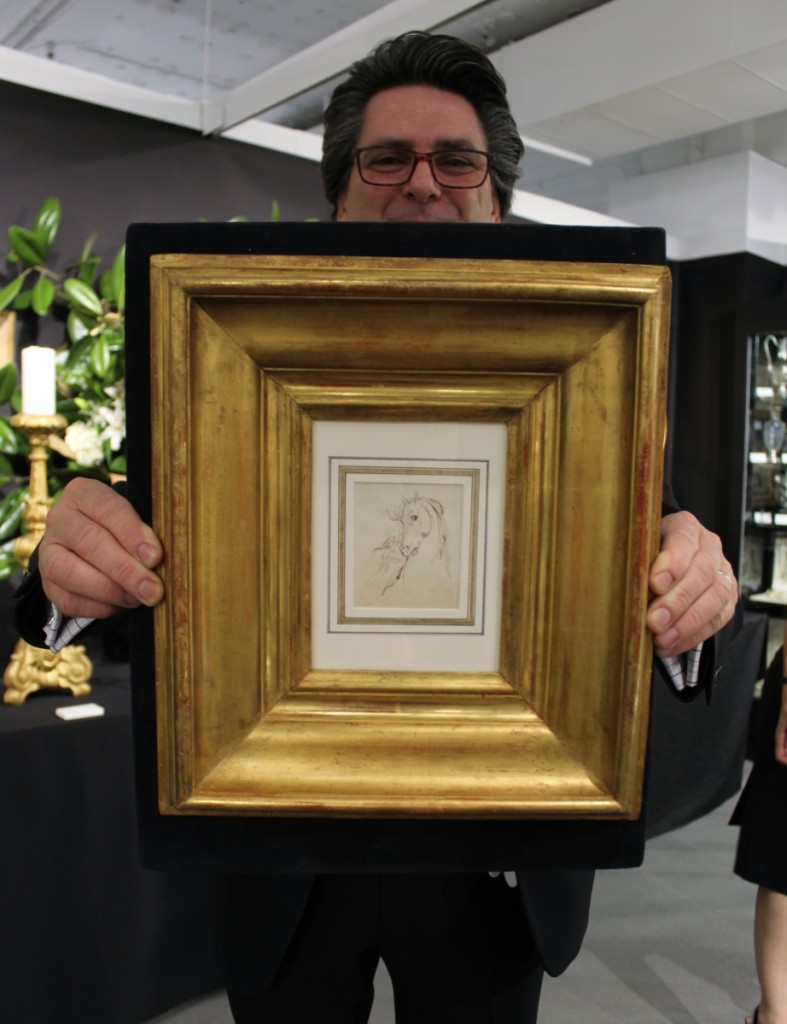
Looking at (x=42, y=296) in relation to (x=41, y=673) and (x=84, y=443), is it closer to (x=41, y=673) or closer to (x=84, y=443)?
(x=84, y=443)

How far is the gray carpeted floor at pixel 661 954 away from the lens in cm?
196

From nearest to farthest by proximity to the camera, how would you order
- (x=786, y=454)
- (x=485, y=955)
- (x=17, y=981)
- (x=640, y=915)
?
(x=485, y=955), (x=17, y=981), (x=640, y=915), (x=786, y=454)

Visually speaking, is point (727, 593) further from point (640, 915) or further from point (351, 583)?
point (640, 915)

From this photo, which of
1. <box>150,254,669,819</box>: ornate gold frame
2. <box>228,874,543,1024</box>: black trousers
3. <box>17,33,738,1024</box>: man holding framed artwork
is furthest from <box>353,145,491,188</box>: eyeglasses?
<box>228,874,543,1024</box>: black trousers

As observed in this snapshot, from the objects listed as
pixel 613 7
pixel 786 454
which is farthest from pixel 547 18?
pixel 786 454

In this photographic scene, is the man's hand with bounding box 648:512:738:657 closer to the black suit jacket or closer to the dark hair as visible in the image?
the black suit jacket

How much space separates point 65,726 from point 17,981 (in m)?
0.47

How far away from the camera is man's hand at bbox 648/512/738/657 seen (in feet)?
1.73

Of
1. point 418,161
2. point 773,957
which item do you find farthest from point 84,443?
point 773,957

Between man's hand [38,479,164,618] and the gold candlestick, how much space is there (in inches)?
46.3

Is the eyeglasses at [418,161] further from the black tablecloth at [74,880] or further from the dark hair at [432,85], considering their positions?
the black tablecloth at [74,880]

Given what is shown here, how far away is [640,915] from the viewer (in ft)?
7.89

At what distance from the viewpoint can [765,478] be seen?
395 cm

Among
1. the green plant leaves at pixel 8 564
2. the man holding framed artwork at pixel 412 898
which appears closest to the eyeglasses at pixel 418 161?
the man holding framed artwork at pixel 412 898
